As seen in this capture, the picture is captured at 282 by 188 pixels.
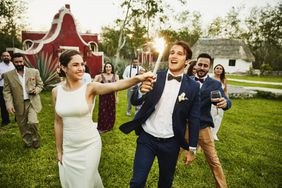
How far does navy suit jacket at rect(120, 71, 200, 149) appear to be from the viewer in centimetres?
288

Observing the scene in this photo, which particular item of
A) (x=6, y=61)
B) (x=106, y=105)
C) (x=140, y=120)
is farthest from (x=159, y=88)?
(x=6, y=61)

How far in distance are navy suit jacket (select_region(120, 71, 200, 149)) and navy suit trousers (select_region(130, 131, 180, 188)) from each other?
16 centimetres

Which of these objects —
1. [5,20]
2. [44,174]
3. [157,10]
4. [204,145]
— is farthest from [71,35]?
[5,20]

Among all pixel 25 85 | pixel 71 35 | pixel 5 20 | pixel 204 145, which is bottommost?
pixel 204 145

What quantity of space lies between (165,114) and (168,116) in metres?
0.05

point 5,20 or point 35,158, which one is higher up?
point 5,20

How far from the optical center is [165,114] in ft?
9.57

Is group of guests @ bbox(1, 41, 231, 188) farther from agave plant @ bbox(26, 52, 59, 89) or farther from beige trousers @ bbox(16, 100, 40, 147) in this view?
agave plant @ bbox(26, 52, 59, 89)

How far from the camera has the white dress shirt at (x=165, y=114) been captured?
289 centimetres

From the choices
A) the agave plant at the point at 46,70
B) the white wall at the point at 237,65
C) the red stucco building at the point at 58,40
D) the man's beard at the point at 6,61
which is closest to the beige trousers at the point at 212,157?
the man's beard at the point at 6,61

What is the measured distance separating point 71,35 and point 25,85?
1440 cm

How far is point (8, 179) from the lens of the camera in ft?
14.0

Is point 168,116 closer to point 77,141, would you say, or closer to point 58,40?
point 77,141

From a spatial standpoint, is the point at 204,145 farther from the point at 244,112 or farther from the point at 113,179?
the point at 244,112
